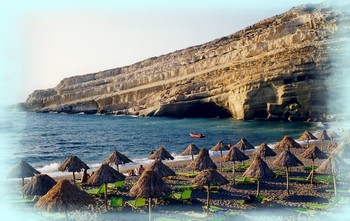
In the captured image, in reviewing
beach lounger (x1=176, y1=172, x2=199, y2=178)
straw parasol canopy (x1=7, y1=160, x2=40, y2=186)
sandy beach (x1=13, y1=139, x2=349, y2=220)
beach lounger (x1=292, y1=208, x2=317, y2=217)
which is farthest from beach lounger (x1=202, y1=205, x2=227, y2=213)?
straw parasol canopy (x1=7, y1=160, x2=40, y2=186)

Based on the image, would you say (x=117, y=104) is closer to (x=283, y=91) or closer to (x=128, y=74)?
(x=128, y=74)

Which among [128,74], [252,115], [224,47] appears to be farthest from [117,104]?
[252,115]

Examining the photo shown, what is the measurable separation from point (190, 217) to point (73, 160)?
825 cm

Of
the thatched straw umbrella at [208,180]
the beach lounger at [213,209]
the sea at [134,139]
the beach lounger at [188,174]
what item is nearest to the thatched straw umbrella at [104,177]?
the thatched straw umbrella at [208,180]

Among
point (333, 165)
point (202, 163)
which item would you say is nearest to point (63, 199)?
point (202, 163)

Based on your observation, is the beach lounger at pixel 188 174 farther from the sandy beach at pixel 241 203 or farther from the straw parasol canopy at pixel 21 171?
the straw parasol canopy at pixel 21 171

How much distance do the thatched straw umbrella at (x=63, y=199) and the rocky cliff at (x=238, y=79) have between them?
48.5 m

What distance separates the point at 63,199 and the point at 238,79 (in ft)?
178

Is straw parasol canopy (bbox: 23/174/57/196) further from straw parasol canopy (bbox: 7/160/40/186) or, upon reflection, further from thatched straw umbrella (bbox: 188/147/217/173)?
thatched straw umbrella (bbox: 188/147/217/173)

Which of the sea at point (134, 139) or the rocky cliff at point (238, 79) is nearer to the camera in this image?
the sea at point (134, 139)

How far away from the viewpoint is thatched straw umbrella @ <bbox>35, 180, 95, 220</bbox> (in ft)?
41.0

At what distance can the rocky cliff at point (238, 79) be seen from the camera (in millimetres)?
57406

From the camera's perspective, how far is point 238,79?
64.5m

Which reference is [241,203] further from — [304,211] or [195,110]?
[195,110]
